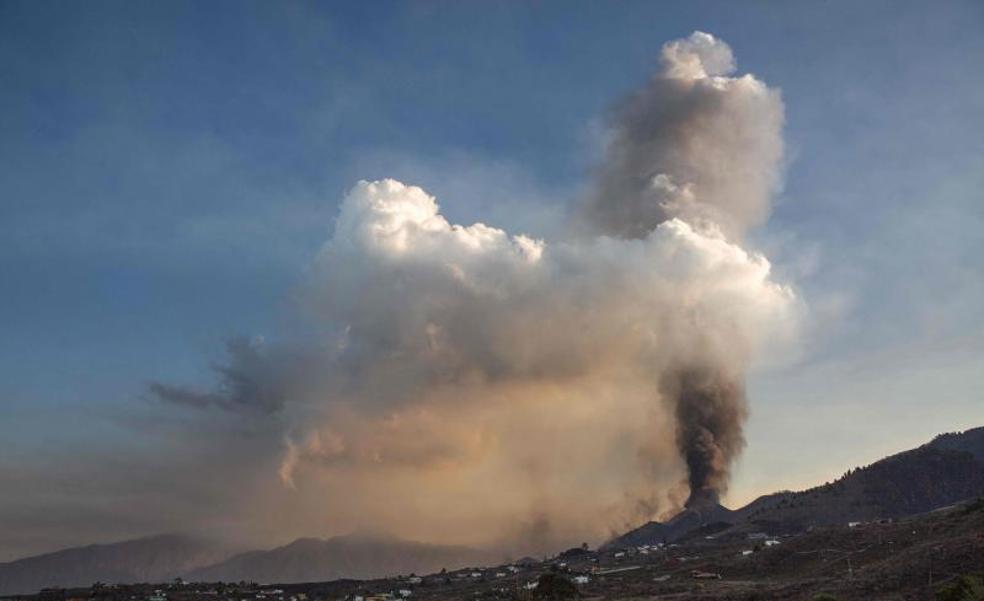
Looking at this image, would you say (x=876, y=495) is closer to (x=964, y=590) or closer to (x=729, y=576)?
(x=729, y=576)

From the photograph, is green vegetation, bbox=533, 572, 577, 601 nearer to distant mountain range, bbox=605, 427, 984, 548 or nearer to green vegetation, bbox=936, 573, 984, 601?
green vegetation, bbox=936, 573, 984, 601

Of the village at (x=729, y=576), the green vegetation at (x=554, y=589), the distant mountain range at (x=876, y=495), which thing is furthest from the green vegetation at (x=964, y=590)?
the distant mountain range at (x=876, y=495)

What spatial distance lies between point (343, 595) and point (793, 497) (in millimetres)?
107662

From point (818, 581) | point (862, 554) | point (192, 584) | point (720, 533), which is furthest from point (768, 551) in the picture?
point (192, 584)

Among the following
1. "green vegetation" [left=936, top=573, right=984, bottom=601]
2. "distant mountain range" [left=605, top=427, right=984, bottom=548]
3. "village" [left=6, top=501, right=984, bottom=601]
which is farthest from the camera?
"distant mountain range" [left=605, top=427, right=984, bottom=548]

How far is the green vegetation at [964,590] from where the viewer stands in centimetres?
4962

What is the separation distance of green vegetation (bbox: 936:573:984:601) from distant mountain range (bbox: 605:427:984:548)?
304ft

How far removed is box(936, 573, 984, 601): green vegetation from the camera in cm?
4962

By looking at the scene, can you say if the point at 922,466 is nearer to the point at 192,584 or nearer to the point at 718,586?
the point at 718,586

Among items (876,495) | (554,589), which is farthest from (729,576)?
(876,495)

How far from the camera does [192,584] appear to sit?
418 ft

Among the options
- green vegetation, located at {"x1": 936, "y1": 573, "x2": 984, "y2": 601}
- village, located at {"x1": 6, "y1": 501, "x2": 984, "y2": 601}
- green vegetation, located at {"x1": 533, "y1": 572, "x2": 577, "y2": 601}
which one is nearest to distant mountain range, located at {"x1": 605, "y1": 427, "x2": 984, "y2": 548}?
village, located at {"x1": 6, "y1": 501, "x2": 984, "y2": 601}

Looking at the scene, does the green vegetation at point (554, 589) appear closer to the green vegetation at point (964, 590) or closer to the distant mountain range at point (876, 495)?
the green vegetation at point (964, 590)

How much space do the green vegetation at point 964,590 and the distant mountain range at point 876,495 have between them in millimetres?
92612
